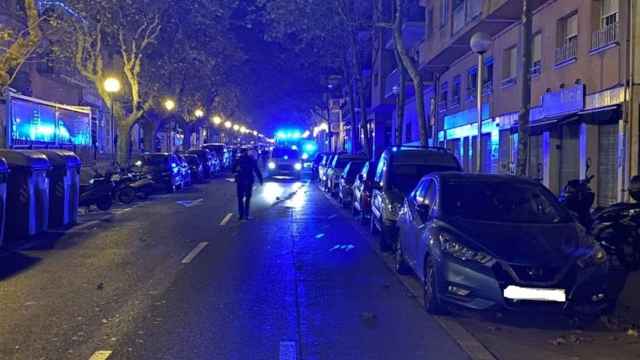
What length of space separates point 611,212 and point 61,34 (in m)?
Result: 23.9

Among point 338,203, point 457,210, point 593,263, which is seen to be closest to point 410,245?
point 457,210

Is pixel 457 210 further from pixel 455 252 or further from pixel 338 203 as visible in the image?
pixel 338 203

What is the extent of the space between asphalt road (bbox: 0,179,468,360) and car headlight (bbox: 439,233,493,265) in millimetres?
808

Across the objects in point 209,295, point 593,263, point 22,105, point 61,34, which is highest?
point 61,34

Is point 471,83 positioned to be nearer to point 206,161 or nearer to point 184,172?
point 184,172

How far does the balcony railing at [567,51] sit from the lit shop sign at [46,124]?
1674 centimetres

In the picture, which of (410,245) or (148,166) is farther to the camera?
(148,166)

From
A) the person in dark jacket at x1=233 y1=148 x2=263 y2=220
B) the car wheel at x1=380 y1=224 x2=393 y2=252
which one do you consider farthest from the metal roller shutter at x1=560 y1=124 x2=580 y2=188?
the person in dark jacket at x1=233 y1=148 x2=263 y2=220

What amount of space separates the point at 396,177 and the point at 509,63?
440 inches

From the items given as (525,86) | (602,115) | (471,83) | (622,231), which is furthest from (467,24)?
(622,231)

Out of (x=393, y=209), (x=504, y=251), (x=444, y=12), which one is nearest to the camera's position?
(x=504, y=251)

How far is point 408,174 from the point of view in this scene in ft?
50.6

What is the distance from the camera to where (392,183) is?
49.3 ft

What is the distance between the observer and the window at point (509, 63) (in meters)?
24.3
